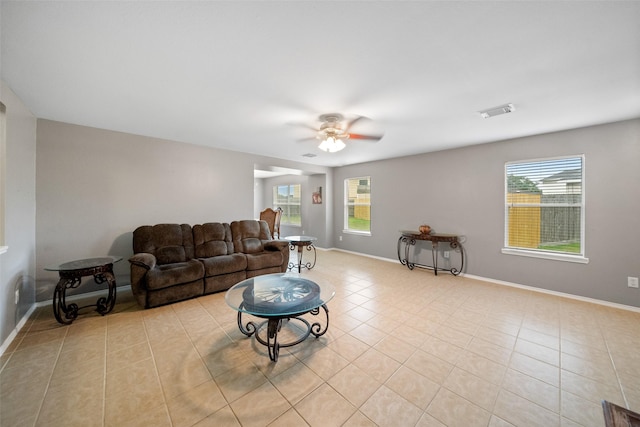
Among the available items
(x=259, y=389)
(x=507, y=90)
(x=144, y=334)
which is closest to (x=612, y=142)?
(x=507, y=90)

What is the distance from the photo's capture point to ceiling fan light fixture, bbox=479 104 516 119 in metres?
2.57

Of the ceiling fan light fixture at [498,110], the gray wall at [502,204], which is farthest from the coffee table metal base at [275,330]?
the gray wall at [502,204]

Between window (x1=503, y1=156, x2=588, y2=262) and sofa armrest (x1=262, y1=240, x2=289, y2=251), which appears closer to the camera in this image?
window (x1=503, y1=156, x2=588, y2=262)

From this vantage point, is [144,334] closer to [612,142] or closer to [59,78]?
[59,78]

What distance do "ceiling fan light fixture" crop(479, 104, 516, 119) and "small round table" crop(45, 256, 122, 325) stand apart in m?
4.85

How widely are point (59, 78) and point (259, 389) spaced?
3.13 metres

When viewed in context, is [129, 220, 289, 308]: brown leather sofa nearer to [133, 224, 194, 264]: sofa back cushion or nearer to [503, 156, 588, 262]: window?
[133, 224, 194, 264]: sofa back cushion

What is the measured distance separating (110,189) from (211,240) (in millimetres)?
1593

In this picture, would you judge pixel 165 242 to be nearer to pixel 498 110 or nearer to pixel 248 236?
pixel 248 236

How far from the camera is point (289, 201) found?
326 inches

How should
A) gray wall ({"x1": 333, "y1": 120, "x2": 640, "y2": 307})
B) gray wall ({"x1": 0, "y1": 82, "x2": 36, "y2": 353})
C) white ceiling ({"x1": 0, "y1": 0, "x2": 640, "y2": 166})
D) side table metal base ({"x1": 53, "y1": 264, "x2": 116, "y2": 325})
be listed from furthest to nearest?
gray wall ({"x1": 333, "y1": 120, "x2": 640, "y2": 307}), side table metal base ({"x1": 53, "y1": 264, "x2": 116, "y2": 325}), gray wall ({"x1": 0, "y1": 82, "x2": 36, "y2": 353}), white ceiling ({"x1": 0, "y1": 0, "x2": 640, "y2": 166})

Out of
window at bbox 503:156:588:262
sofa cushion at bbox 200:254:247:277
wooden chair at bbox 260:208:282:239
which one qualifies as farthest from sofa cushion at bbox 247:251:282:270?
window at bbox 503:156:588:262

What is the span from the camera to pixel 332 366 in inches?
74.5

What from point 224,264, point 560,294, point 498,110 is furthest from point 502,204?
point 224,264
